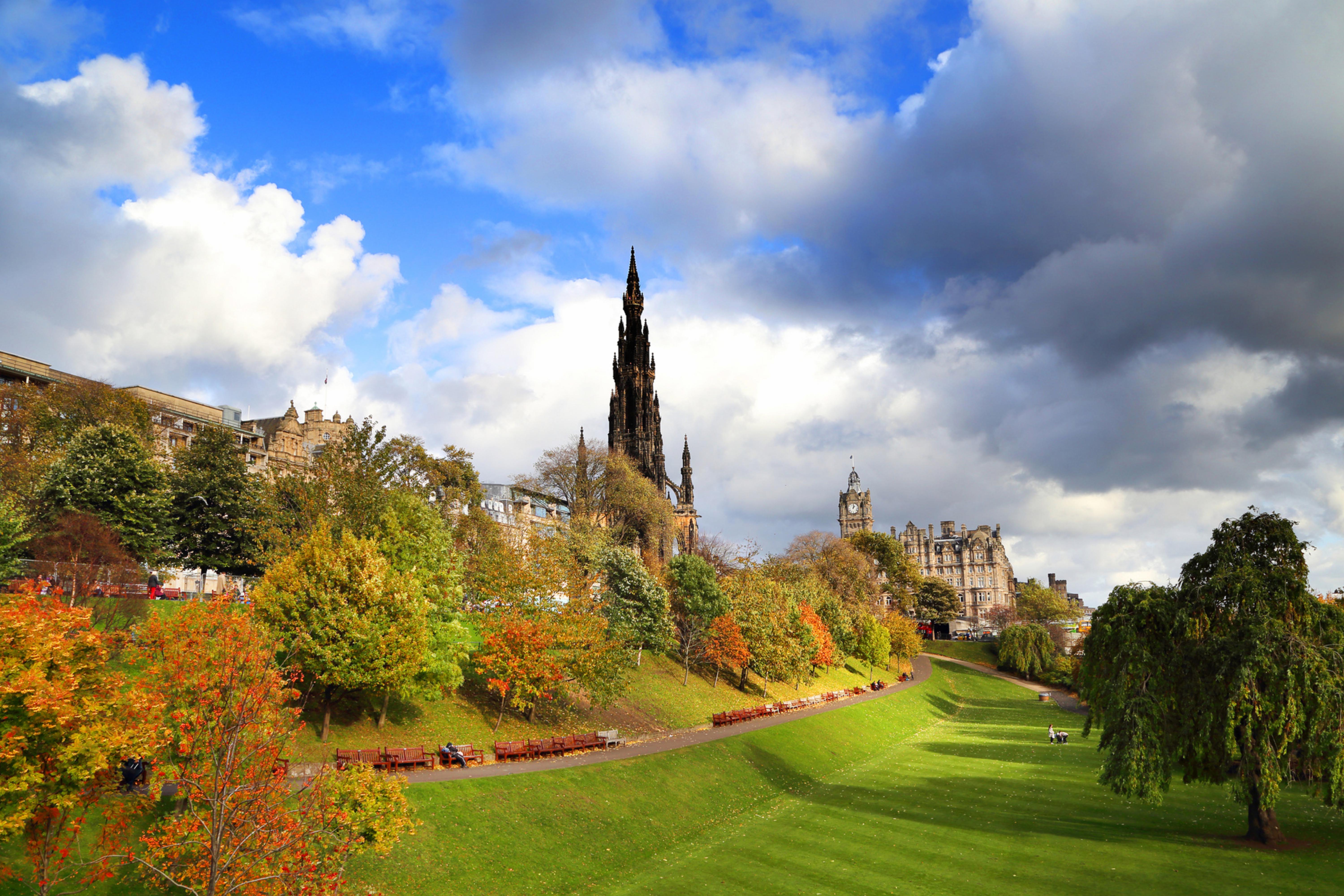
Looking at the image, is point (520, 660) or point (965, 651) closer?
point (520, 660)

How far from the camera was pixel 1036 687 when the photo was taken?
9906 centimetres

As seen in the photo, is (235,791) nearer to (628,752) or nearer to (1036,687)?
(628,752)

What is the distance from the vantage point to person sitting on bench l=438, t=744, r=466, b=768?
33.1 metres

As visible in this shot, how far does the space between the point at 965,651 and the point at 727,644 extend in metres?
74.6

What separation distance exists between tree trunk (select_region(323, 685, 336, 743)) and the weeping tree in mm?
29290

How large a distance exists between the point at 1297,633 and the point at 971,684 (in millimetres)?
74234

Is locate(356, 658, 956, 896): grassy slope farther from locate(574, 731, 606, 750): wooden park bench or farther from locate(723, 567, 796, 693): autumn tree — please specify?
locate(723, 567, 796, 693): autumn tree

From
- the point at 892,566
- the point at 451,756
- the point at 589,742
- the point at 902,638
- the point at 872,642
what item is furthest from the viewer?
the point at 892,566

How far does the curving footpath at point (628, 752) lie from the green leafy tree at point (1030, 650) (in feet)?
141

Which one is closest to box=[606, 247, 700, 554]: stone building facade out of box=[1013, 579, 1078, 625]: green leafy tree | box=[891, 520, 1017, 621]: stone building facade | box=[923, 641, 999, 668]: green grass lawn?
box=[923, 641, 999, 668]: green grass lawn

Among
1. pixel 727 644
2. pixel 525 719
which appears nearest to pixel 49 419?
pixel 525 719

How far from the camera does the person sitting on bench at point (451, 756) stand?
108 feet

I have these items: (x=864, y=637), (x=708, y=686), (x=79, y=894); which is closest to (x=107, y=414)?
(x=708, y=686)

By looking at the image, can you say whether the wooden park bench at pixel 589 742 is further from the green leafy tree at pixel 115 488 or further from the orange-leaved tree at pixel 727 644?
the green leafy tree at pixel 115 488
